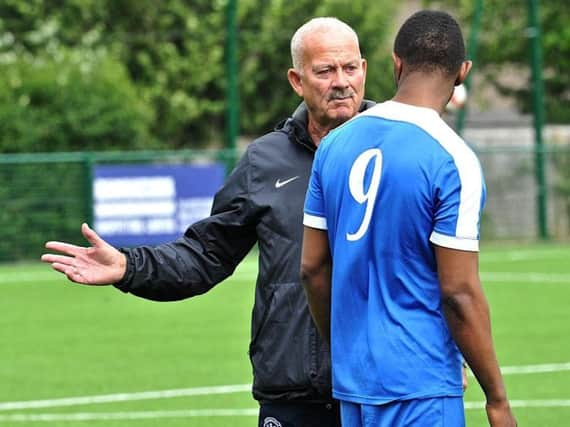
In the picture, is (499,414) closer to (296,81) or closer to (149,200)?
(296,81)

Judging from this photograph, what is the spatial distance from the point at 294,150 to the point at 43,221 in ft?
62.2

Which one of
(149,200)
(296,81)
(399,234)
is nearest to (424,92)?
(399,234)

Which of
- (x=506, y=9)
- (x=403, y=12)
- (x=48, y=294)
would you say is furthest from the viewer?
(x=403, y=12)

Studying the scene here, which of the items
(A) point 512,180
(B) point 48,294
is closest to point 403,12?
(A) point 512,180

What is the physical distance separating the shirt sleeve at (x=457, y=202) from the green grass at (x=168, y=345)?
5624 millimetres

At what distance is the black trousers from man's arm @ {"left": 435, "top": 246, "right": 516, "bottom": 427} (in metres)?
1.18

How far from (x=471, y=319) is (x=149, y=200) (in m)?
19.7

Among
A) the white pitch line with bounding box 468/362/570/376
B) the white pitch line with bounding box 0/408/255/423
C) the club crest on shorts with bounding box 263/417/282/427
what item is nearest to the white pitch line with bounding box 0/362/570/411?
the white pitch line with bounding box 0/408/255/423

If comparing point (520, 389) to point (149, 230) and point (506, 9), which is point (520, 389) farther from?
point (506, 9)

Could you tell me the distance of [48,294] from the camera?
19.3 meters

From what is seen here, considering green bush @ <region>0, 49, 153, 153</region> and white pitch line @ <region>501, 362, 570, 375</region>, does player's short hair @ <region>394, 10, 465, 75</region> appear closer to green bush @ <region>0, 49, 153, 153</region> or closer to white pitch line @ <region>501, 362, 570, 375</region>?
white pitch line @ <region>501, 362, 570, 375</region>

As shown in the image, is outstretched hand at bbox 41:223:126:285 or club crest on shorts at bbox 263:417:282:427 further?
club crest on shorts at bbox 263:417:282:427

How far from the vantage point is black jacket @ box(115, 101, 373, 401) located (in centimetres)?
535

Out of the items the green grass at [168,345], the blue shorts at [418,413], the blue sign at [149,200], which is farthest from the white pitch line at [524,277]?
the blue shorts at [418,413]
